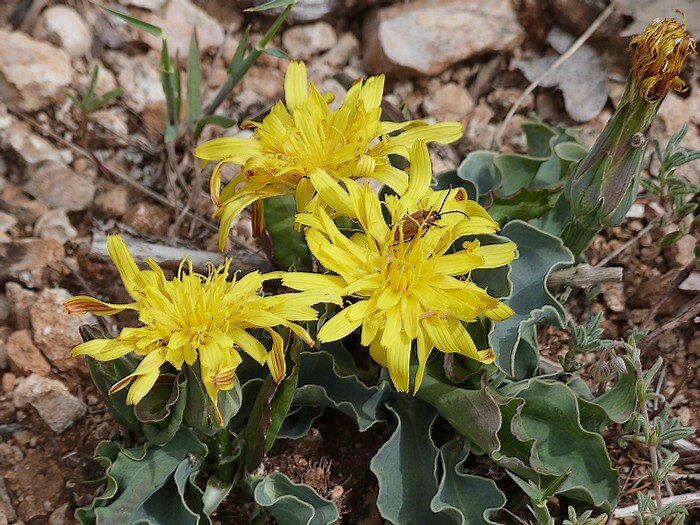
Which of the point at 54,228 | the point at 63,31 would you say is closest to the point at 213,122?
the point at 54,228

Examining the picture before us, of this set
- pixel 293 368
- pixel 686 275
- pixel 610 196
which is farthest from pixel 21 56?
pixel 686 275

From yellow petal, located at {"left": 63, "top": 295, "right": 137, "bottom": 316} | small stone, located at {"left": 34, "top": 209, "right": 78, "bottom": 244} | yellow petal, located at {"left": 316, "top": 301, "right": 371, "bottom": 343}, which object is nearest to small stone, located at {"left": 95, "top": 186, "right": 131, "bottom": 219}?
small stone, located at {"left": 34, "top": 209, "right": 78, "bottom": 244}

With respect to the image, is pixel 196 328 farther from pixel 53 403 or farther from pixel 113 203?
pixel 113 203

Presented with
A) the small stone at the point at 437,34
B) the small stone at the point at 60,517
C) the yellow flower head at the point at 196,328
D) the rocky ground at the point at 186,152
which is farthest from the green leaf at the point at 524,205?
the small stone at the point at 60,517

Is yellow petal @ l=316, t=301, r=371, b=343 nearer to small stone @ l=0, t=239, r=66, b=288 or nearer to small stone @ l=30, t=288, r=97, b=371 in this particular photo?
small stone @ l=30, t=288, r=97, b=371

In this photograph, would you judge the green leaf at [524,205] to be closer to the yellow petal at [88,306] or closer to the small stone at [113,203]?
the yellow petal at [88,306]
